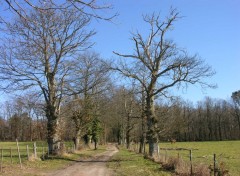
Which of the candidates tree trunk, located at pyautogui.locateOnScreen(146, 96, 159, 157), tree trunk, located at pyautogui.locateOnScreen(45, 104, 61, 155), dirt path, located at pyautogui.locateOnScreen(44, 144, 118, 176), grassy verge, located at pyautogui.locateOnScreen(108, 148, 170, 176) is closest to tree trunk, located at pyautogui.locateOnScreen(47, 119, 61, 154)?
tree trunk, located at pyautogui.locateOnScreen(45, 104, 61, 155)

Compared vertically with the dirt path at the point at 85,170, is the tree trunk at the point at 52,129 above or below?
above

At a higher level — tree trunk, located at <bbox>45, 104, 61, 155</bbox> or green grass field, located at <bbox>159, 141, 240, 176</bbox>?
tree trunk, located at <bbox>45, 104, 61, 155</bbox>

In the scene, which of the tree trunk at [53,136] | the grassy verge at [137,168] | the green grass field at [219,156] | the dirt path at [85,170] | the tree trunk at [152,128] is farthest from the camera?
the tree trunk at [152,128]

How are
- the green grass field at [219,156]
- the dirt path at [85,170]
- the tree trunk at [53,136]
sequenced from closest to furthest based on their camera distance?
the dirt path at [85,170], the green grass field at [219,156], the tree trunk at [53,136]

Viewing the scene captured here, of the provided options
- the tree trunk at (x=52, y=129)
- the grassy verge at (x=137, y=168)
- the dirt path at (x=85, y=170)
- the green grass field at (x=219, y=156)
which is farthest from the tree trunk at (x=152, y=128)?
the tree trunk at (x=52, y=129)

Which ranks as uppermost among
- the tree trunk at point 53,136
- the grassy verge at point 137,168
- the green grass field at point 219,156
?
the tree trunk at point 53,136

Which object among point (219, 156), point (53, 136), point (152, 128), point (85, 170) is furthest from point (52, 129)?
point (219, 156)

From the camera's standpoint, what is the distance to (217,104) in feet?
421

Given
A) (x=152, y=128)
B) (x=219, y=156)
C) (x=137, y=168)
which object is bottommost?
(x=219, y=156)

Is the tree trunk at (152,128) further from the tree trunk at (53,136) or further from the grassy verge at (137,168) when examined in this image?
the tree trunk at (53,136)

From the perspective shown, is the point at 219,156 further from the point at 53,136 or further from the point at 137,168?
the point at 53,136

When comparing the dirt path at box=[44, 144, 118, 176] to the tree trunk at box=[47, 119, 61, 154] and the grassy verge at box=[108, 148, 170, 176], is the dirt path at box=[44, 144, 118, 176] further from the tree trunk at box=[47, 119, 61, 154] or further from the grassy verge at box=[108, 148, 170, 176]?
the tree trunk at box=[47, 119, 61, 154]

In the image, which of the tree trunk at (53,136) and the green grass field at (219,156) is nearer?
the green grass field at (219,156)

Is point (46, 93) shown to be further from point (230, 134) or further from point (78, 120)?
point (230, 134)
